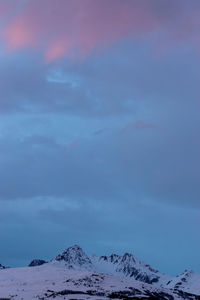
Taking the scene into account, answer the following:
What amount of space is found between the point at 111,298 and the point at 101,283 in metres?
14.4

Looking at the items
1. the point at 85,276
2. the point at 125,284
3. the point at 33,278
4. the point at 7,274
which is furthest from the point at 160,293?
the point at 7,274

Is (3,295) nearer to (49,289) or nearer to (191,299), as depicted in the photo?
(49,289)

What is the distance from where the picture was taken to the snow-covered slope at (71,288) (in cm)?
7519

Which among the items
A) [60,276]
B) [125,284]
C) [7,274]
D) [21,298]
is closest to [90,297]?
[21,298]

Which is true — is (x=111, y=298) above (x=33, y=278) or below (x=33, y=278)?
below

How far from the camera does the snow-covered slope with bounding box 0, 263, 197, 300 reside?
75188mm

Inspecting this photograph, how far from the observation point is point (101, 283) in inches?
3428

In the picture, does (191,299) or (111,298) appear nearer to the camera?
(111,298)

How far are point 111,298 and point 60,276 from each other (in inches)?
892

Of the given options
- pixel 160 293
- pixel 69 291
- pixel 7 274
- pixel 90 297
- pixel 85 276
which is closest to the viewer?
pixel 90 297

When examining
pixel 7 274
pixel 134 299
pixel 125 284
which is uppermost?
pixel 7 274

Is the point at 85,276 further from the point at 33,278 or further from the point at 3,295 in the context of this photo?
the point at 3,295

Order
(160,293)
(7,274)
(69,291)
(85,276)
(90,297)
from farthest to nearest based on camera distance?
(7,274) → (85,276) → (160,293) → (69,291) → (90,297)

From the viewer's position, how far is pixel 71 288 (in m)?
79.9
